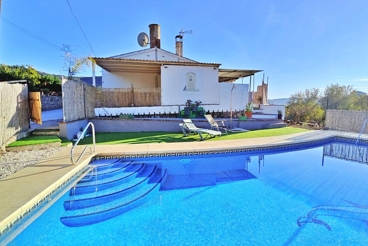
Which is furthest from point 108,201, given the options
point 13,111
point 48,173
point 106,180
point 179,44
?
point 179,44

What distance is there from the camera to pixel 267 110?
18344mm

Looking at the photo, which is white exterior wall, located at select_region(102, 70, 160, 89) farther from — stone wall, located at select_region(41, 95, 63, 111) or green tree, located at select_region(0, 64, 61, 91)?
green tree, located at select_region(0, 64, 61, 91)

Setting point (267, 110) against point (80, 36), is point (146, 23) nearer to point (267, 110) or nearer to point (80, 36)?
point (80, 36)

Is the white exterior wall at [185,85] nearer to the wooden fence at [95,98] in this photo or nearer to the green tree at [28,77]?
the wooden fence at [95,98]

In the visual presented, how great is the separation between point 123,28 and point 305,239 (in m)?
20.7

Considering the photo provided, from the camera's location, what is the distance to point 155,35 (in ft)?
64.0

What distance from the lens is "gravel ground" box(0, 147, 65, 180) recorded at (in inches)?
211

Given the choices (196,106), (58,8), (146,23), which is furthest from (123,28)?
(196,106)

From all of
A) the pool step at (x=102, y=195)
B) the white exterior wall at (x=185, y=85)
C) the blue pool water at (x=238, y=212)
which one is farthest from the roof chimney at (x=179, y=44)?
the pool step at (x=102, y=195)

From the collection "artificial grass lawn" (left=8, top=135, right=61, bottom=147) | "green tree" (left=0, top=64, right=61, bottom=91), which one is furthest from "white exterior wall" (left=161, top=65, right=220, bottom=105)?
"green tree" (left=0, top=64, right=61, bottom=91)

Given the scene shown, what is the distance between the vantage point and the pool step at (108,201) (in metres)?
4.25

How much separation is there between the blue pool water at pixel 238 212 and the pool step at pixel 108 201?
0.53 feet

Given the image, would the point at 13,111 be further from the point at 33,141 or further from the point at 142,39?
the point at 142,39

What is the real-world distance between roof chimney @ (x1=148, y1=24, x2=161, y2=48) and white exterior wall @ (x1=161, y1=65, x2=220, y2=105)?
18.0ft
